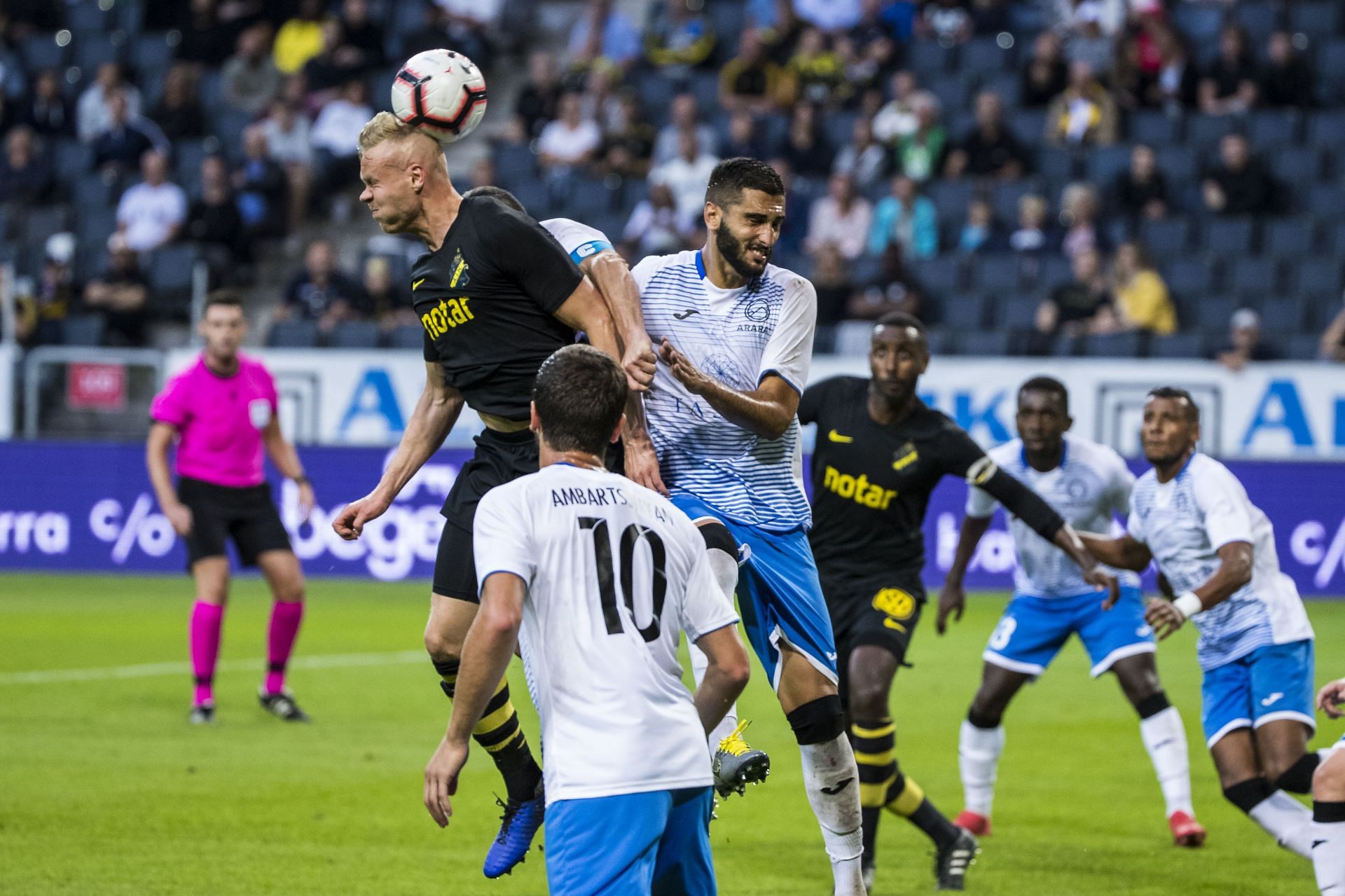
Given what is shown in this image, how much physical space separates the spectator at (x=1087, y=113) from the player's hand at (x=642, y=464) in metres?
15.9

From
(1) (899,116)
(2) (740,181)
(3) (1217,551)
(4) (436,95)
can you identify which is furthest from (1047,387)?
(1) (899,116)

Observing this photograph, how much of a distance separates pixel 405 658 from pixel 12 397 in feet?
27.8

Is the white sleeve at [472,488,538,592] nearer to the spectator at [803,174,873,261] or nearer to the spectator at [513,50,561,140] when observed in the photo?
the spectator at [803,174,873,261]

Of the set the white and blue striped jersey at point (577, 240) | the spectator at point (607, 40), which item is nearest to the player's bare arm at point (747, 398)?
the white and blue striped jersey at point (577, 240)

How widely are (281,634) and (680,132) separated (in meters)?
11.3

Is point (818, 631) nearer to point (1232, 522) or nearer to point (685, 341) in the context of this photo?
point (685, 341)

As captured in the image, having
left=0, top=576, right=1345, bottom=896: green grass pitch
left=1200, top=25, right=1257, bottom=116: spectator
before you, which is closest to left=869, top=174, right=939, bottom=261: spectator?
left=1200, top=25, right=1257, bottom=116: spectator

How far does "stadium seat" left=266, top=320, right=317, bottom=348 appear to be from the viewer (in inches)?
808

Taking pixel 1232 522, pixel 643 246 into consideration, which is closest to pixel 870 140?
pixel 643 246

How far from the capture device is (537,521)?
4551mm

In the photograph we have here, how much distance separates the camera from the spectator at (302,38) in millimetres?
25172

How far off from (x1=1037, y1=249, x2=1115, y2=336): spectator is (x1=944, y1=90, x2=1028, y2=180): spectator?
2121 mm

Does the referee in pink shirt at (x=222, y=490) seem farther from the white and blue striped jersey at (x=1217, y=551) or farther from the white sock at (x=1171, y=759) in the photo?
the white and blue striped jersey at (x=1217, y=551)

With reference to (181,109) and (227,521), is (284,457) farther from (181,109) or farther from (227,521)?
(181,109)
